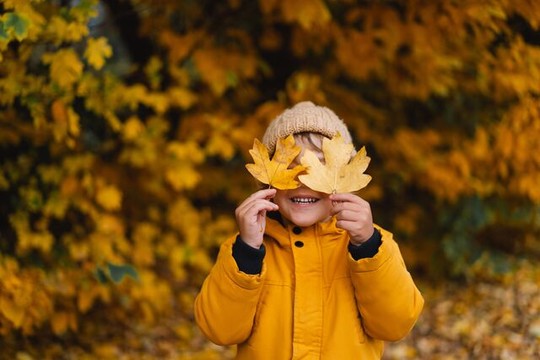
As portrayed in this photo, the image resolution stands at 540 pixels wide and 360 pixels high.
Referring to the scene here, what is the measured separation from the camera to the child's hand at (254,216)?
69.4 inches

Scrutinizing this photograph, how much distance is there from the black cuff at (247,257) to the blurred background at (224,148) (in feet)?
4.35

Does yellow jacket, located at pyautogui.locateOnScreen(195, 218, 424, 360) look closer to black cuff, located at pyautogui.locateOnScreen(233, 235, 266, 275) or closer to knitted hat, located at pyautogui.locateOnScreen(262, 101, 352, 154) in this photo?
black cuff, located at pyautogui.locateOnScreen(233, 235, 266, 275)

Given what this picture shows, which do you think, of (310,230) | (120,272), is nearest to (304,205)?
(310,230)

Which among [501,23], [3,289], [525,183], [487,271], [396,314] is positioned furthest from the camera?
[487,271]

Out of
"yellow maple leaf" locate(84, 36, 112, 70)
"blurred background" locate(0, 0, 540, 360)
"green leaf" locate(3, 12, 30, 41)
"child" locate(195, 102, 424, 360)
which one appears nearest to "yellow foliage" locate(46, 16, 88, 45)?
"blurred background" locate(0, 0, 540, 360)

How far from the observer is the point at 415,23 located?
359 cm

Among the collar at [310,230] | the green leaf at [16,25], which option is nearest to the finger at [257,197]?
the collar at [310,230]

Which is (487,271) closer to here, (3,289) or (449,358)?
(449,358)

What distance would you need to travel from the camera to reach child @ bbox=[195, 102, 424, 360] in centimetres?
178

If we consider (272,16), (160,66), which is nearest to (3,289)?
(160,66)

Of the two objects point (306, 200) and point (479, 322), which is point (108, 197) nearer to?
point (306, 200)

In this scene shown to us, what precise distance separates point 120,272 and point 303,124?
4.74 ft

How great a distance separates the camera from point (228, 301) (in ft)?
6.04

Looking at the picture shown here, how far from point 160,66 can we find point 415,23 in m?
1.53
